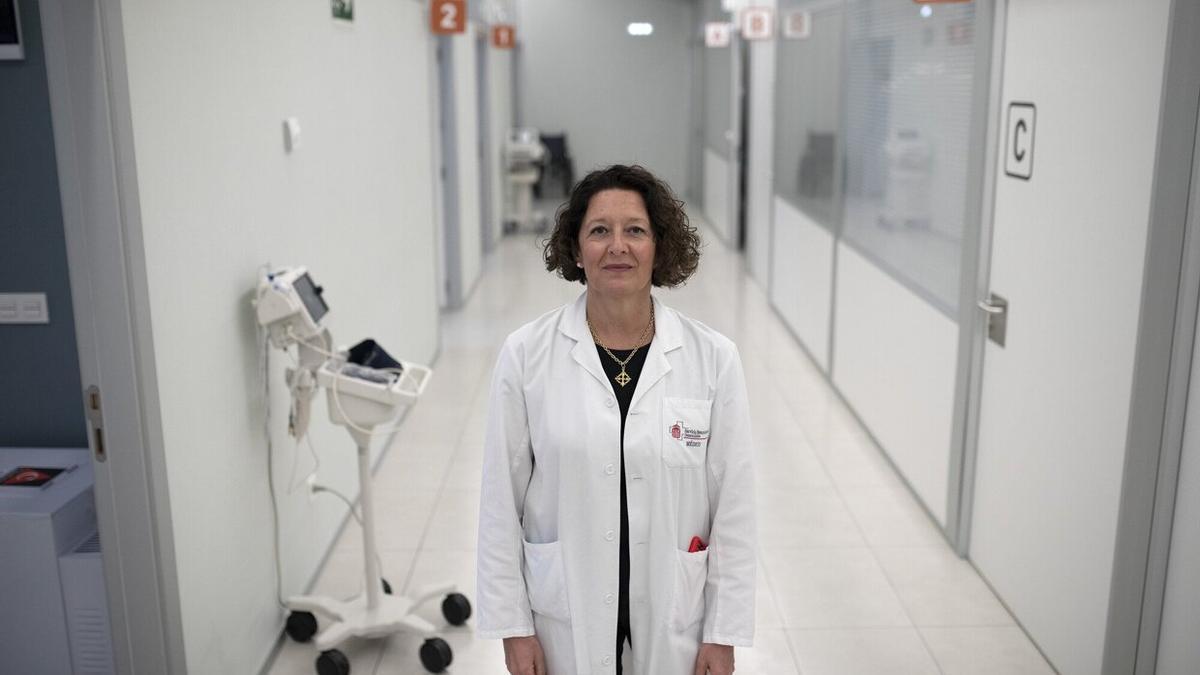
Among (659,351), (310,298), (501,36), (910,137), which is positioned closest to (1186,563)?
(659,351)

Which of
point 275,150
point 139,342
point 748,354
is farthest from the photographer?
point 748,354

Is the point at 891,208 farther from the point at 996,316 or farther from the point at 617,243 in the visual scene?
the point at 617,243

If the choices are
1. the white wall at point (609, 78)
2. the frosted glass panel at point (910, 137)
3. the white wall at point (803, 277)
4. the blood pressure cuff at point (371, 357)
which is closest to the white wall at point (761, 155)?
the white wall at point (803, 277)

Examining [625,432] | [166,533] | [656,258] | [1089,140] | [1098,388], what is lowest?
[166,533]

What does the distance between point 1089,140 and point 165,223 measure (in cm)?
247

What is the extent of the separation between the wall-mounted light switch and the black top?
168 centimetres

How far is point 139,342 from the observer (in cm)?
239

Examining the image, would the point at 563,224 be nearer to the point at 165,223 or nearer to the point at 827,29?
the point at 165,223

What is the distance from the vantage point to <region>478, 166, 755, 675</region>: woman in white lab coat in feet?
6.44

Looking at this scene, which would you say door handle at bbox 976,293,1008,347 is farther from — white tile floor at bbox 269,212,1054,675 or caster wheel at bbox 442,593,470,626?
caster wheel at bbox 442,593,470,626

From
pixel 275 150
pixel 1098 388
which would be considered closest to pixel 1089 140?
pixel 1098 388

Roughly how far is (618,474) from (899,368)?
131 inches

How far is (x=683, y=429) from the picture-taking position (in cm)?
197

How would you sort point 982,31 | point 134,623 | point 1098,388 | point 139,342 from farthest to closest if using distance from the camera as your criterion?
point 982,31 → point 1098,388 → point 134,623 → point 139,342
